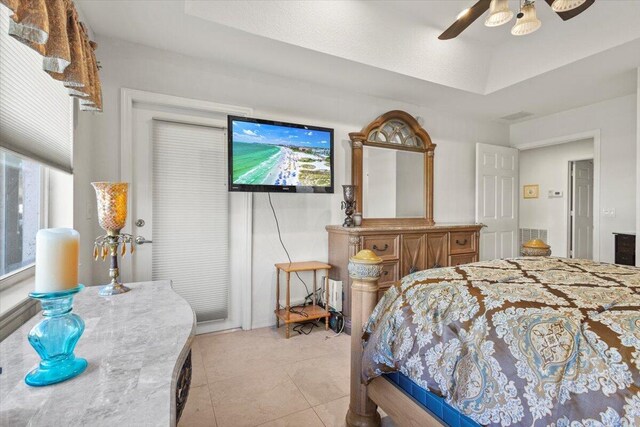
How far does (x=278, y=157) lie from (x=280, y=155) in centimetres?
3

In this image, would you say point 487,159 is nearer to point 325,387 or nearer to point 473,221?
point 473,221

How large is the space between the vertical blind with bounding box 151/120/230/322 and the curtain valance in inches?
42.0

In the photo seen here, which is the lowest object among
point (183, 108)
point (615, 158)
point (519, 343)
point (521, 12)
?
point (519, 343)

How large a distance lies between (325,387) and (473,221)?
132 inches

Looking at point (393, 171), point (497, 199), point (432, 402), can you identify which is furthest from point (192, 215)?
point (497, 199)

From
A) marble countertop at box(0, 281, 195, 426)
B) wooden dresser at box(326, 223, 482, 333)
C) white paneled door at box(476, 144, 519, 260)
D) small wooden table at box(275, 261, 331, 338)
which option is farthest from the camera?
white paneled door at box(476, 144, 519, 260)

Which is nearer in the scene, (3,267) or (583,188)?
(3,267)

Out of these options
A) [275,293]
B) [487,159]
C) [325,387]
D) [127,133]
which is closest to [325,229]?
[275,293]

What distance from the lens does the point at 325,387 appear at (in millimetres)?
2023

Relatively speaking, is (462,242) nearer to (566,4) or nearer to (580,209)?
(566,4)

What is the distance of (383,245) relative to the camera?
3.07 m

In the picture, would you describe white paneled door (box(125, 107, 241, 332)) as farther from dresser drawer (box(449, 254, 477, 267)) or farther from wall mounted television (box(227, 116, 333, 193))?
dresser drawer (box(449, 254, 477, 267))

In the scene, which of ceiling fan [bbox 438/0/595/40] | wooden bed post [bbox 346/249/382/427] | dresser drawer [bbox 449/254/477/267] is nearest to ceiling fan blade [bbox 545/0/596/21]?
ceiling fan [bbox 438/0/595/40]

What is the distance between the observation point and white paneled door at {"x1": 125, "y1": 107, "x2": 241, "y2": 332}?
2.60 metres
